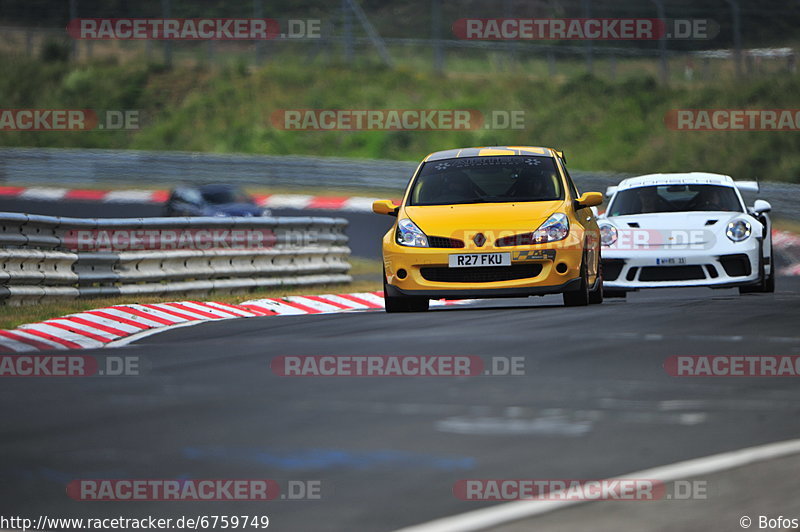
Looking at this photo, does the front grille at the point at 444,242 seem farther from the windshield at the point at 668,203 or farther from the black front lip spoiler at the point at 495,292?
the windshield at the point at 668,203

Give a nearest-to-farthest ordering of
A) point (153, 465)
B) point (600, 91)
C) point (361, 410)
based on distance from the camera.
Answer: point (153, 465) < point (361, 410) < point (600, 91)

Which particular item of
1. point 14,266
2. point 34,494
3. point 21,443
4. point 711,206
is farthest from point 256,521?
point 711,206

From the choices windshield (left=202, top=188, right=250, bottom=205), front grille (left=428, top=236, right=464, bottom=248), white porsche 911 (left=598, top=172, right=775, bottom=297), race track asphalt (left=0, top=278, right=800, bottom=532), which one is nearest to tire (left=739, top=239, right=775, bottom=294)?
white porsche 911 (left=598, top=172, right=775, bottom=297)

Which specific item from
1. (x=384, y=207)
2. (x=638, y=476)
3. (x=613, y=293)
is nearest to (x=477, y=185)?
(x=384, y=207)

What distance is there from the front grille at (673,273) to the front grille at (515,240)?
7.55 ft

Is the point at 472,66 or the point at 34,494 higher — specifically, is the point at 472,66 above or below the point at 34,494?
above

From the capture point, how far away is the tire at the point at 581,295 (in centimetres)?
1294

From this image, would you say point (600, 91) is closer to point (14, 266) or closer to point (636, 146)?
point (636, 146)

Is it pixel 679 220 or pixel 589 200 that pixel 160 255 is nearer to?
pixel 589 200

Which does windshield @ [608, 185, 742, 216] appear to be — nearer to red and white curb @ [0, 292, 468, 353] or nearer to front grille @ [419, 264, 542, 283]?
red and white curb @ [0, 292, 468, 353]

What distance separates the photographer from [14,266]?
14.1m

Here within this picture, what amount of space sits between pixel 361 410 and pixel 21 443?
1.69m

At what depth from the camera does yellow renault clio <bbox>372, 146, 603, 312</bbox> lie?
1255 centimetres

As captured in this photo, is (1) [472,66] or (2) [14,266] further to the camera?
(1) [472,66]
